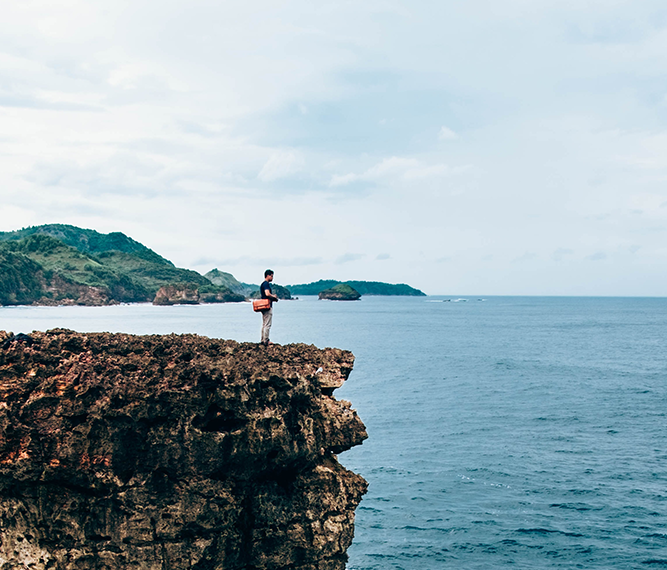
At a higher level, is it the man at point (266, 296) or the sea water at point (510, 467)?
the man at point (266, 296)

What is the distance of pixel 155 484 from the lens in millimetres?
15086

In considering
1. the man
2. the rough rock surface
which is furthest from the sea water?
the man

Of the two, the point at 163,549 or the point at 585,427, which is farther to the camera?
the point at 585,427

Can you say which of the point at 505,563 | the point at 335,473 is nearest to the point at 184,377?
the point at 335,473

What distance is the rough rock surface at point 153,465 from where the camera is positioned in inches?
581

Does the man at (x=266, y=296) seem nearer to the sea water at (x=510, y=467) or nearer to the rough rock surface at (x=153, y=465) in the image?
the rough rock surface at (x=153, y=465)

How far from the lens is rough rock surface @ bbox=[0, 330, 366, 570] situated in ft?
48.4

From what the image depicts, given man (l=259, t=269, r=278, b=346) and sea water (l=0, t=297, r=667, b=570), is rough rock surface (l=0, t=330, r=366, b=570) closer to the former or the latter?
man (l=259, t=269, r=278, b=346)

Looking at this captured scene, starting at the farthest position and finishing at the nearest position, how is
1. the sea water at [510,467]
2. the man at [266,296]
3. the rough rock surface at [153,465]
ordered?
the sea water at [510,467] → the man at [266,296] → the rough rock surface at [153,465]

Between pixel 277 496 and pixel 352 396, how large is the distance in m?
38.2

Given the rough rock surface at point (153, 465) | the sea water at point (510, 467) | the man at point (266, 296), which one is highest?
the man at point (266, 296)

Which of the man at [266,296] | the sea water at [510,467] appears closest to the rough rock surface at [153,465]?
the man at [266,296]

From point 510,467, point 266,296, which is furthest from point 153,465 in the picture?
point 510,467

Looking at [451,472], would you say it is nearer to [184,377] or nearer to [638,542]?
[638,542]
